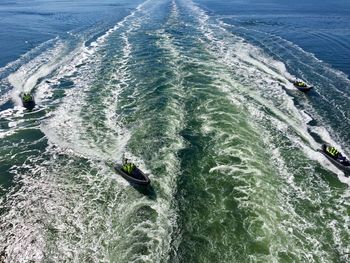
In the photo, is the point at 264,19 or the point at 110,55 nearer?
the point at 110,55

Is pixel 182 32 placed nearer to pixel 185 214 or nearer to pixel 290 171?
pixel 290 171

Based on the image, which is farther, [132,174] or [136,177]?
[132,174]

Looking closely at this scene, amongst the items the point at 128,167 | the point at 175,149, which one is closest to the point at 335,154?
the point at 175,149

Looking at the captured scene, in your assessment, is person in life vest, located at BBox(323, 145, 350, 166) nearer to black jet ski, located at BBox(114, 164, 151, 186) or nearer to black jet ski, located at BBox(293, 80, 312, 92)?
black jet ski, located at BBox(293, 80, 312, 92)

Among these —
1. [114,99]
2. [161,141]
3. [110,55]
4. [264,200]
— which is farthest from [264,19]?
[264,200]

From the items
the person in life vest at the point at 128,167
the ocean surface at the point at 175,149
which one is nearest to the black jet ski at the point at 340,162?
the ocean surface at the point at 175,149

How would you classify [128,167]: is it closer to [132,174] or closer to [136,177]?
[132,174]
